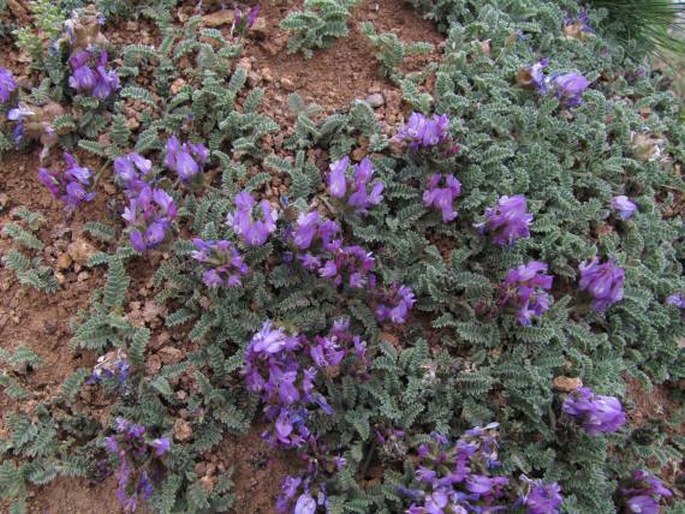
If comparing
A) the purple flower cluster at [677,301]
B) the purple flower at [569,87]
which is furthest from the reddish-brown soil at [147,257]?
the purple flower cluster at [677,301]

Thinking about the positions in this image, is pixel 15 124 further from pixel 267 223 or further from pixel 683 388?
pixel 683 388

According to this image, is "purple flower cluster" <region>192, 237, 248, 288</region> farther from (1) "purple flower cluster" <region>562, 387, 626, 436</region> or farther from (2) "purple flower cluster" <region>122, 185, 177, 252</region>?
(1) "purple flower cluster" <region>562, 387, 626, 436</region>

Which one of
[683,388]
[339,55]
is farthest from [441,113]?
[683,388]

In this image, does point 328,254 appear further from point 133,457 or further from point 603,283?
point 603,283

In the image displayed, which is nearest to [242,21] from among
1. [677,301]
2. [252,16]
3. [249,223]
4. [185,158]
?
[252,16]

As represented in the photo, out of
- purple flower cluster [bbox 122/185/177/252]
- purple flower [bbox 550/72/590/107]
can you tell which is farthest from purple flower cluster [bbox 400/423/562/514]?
purple flower [bbox 550/72/590/107]

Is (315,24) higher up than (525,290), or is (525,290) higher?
(315,24)
